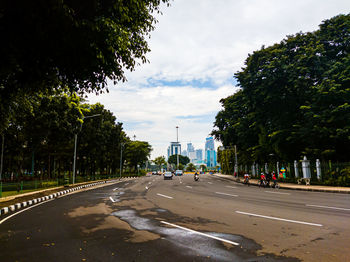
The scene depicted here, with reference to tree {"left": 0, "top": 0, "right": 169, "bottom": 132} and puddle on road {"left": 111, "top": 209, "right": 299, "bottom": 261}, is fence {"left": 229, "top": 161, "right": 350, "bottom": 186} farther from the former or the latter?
tree {"left": 0, "top": 0, "right": 169, "bottom": 132}

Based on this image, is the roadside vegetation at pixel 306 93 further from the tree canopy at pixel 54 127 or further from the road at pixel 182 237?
the tree canopy at pixel 54 127

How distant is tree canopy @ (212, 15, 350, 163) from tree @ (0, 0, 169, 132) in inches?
769

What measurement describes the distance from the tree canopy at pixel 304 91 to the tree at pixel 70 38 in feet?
64.1

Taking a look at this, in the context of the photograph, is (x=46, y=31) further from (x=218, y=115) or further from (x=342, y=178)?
(x=218, y=115)

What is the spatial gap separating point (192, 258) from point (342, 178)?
21.1m

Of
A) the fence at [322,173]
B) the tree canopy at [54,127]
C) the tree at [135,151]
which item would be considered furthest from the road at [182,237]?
the tree at [135,151]

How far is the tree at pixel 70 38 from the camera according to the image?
6543 millimetres

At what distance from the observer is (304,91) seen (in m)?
25.6

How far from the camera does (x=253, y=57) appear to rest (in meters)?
28.9

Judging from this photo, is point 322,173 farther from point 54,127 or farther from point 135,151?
point 135,151

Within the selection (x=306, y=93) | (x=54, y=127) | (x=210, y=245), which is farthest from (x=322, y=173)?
(x=54, y=127)

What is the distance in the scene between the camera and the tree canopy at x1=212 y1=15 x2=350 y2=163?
71.6ft

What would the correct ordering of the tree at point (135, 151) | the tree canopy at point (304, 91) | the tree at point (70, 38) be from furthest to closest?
1. the tree at point (135, 151)
2. the tree canopy at point (304, 91)
3. the tree at point (70, 38)

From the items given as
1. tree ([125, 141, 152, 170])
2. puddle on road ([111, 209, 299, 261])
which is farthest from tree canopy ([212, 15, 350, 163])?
tree ([125, 141, 152, 170])
